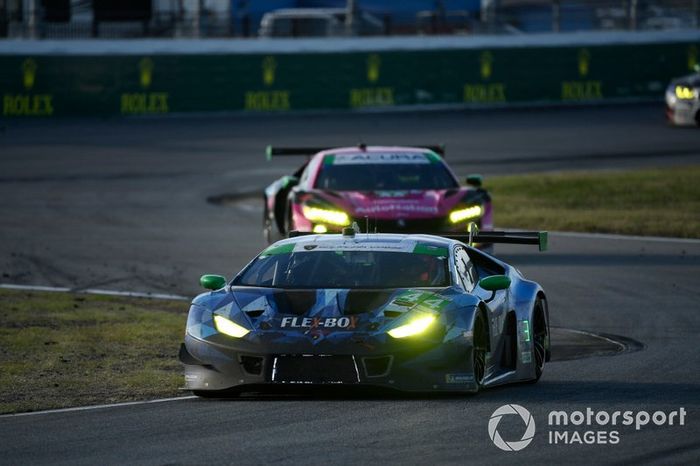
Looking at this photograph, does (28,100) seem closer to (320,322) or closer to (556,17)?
(556,17)

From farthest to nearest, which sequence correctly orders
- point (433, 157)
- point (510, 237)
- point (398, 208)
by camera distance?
point (433, 157) < point (398, 208) < point (510, 237)

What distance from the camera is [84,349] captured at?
13859 millimetres

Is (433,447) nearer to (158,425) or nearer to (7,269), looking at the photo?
(158,425)

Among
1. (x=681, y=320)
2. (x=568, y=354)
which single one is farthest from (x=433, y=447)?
(x=681, y=320)

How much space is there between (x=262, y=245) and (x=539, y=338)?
10.6m

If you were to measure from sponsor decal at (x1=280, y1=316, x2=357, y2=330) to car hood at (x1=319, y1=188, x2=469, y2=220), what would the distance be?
8296 millimetres

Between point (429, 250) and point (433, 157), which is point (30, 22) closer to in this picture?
point (433, 157)

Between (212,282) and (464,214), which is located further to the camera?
(464,214)

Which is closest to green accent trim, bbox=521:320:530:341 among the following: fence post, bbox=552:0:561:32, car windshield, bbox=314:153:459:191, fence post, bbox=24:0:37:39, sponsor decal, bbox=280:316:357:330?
sponsor decal, bbox=280:316:357:330

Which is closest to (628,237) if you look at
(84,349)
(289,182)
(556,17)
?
(289,182)

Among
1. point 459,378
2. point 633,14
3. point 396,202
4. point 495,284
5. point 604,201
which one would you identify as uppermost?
point 633,14

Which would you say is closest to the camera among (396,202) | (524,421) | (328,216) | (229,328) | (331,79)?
(524,421)

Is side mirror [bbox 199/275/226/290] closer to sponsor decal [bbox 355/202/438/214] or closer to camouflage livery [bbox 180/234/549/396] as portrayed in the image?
camouflage livery [bbox 180/234/549/396]

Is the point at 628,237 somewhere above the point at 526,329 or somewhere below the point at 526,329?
below
